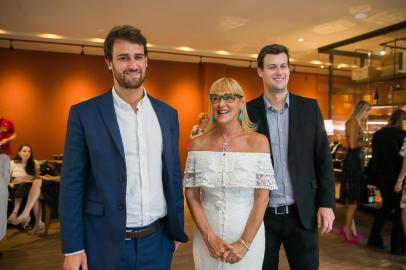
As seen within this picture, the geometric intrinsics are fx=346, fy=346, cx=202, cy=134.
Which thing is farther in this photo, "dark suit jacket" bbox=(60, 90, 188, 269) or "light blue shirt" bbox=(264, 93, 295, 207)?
"light blue shirt" bbox=(264, 93, 295, 207)

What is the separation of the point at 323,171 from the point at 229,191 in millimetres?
612

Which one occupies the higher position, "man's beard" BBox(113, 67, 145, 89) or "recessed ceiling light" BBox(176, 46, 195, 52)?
"recessed ceiling light" BBox(176, 46, 195, 52)

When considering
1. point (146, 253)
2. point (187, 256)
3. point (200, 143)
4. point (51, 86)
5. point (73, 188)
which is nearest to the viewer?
point (73, 188)

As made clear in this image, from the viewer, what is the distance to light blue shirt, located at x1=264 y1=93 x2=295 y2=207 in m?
1.97

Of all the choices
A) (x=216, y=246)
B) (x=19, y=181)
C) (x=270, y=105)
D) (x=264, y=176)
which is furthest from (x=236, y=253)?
(x=19, y=181)

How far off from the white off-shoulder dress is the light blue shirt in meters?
0.17

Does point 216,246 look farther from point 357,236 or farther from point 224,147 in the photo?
point 357,236

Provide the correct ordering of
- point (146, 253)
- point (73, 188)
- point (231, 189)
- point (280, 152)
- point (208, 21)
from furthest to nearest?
point (208, 21), point (280, 152), point (231, 189), point (146, 253), point (73, 188)

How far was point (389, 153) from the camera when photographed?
439cm

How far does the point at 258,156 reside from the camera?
71.0 inches

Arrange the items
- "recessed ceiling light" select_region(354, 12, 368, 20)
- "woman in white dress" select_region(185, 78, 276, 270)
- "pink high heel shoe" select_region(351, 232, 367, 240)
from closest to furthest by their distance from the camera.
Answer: "woman in white dress" select_region(185, 78, 276, 270) < "pink high heel shoe" select_region(351, 232, 367, 240) < "recessed ceiling light" select_region(354, 12, 368, 20)

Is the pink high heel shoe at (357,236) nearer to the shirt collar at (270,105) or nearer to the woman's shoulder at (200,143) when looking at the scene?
the shirt collar at (270,105)

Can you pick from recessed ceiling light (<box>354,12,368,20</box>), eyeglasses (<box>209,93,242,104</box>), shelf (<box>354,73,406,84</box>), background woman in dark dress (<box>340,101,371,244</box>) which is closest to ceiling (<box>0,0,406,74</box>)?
recessed ceiling light (<box>354,12,368,20</box>)

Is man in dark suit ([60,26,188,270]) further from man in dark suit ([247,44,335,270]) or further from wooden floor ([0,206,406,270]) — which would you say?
wooden floor ([0,206,406,270])
